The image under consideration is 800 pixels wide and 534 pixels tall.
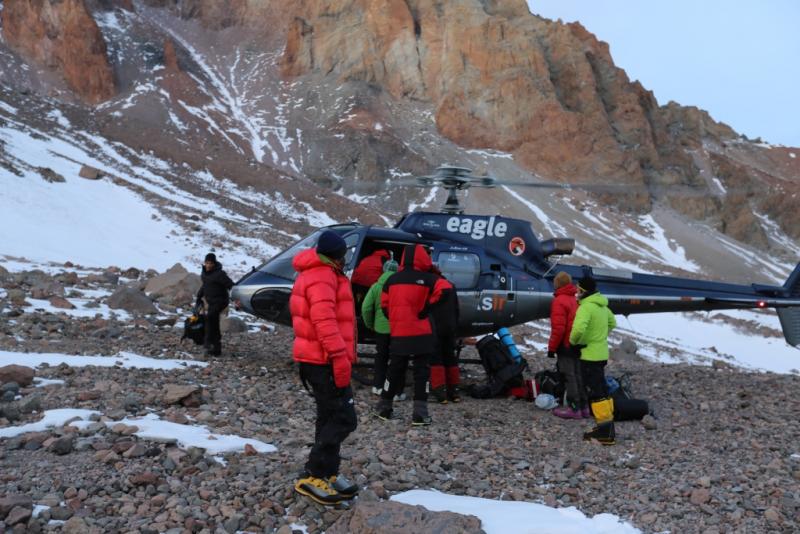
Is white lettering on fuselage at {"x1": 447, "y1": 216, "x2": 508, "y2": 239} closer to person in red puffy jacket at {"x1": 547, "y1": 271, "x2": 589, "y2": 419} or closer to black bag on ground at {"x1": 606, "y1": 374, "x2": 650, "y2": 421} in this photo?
person in red puffy jacket at {"x1": 547, "y1": 271, "x2": 589, "y2": 419}

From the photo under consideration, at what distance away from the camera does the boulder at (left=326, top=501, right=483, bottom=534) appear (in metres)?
3.96

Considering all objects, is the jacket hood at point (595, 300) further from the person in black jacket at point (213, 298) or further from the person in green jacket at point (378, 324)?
the person in black jacket at point (213, 298)

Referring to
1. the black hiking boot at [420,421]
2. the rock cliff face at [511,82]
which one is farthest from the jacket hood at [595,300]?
the rock cliff face at [511,82]

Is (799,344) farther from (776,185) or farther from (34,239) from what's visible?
(776,185)

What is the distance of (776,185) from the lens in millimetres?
89625

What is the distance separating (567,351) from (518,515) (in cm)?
396

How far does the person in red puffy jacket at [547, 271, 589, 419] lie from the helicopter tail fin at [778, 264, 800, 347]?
4.88 m

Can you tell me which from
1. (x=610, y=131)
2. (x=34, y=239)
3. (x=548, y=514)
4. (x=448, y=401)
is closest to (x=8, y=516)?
(x=548, y=514)

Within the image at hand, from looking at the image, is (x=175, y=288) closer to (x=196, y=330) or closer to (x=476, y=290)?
(x=196, y=330)

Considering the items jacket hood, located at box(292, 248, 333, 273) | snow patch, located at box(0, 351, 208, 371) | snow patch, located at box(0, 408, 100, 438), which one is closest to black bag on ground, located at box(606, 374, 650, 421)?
jacket hood, located at box(292, 248, 333, 273)

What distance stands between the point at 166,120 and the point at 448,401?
6032 centimetres

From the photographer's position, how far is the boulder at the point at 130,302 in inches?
468

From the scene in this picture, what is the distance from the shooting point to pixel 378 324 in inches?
326

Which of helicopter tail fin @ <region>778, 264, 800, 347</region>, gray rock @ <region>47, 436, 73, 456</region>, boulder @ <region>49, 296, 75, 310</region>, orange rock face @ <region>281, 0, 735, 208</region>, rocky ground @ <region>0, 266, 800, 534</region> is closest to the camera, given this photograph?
rocky ground @ <region>0, 266, 800, 534</region>
